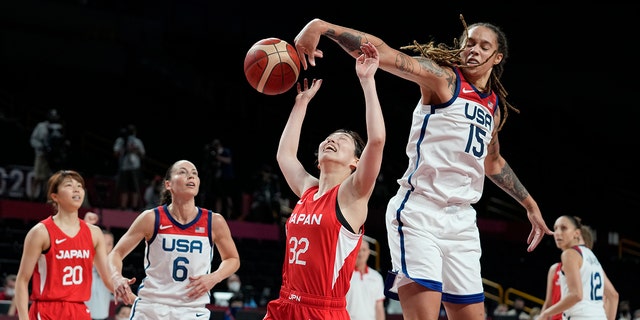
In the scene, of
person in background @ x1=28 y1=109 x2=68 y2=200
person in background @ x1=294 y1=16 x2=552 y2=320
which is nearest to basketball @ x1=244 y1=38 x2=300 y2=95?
person in background @ x1=294 y1=16 x2=552 y2=320

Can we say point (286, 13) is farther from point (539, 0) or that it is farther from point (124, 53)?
point (539, 0)

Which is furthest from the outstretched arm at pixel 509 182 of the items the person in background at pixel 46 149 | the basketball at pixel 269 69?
the person in background at pixel 46 149

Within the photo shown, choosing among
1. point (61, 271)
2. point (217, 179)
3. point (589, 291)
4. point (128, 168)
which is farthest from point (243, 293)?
point (61, 271)

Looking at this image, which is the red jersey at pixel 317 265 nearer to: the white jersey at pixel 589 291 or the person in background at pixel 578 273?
the person in background at pixel 578 273

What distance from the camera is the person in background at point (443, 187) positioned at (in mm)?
3957

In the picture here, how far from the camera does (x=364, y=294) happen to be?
8188mm

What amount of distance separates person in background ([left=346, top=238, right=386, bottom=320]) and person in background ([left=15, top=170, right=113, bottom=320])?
108 inches

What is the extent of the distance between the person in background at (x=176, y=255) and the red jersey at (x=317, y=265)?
1.59 meters

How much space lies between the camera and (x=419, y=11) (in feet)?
69.9

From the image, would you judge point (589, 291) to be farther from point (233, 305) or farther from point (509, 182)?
point (233, 305)

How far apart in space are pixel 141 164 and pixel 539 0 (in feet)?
35.4

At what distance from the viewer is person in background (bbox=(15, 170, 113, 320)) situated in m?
5.89

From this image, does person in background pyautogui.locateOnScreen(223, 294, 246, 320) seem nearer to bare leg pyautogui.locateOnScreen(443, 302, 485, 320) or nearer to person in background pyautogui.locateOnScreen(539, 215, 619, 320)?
person in background pyautogui.locateOnScreen(539, 215, 619, 320)

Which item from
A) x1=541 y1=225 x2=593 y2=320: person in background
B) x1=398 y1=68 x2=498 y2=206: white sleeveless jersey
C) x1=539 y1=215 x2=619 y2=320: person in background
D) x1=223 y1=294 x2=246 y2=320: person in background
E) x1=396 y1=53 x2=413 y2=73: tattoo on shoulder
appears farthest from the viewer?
x1=223 y1=294 x2=246 y2=320: person in background
